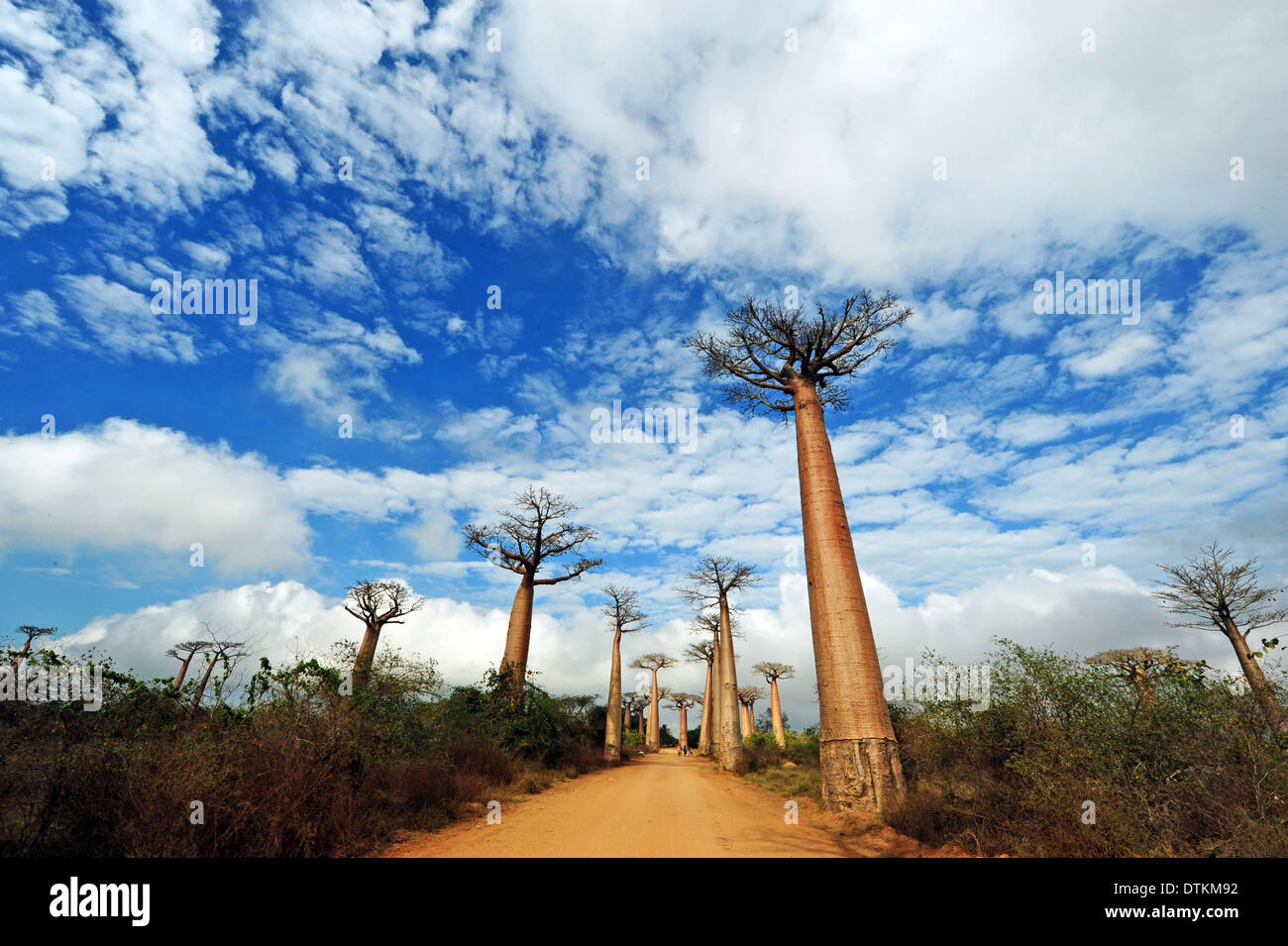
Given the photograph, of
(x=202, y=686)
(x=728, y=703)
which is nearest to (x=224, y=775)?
(x=202, y=686)

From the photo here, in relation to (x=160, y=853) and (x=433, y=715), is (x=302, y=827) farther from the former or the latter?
(x=433, y=715)

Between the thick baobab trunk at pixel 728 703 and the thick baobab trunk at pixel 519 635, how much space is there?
28.8 ft

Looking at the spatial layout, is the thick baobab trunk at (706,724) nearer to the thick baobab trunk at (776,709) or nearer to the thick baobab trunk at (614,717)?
the thick baobab trunk at (776,709)

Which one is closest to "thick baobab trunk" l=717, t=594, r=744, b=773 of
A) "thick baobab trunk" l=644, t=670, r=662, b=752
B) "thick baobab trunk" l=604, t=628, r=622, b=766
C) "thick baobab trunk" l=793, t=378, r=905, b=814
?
"thick baobab trunk" l=604, t=628, r=622, b=766

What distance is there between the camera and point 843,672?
7680 mm

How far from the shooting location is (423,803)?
285 inches

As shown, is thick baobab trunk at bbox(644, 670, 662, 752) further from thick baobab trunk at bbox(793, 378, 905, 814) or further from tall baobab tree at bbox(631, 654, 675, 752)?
thick baobab trunk at bbox(793, 378, 905, 814)

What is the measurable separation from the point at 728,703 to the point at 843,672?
14.8 metres

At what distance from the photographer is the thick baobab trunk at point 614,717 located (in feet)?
71.4

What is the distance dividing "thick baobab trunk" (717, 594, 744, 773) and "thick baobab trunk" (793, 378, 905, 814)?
13.1 m

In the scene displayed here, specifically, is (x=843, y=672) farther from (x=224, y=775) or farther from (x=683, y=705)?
(x=683, y=705)
